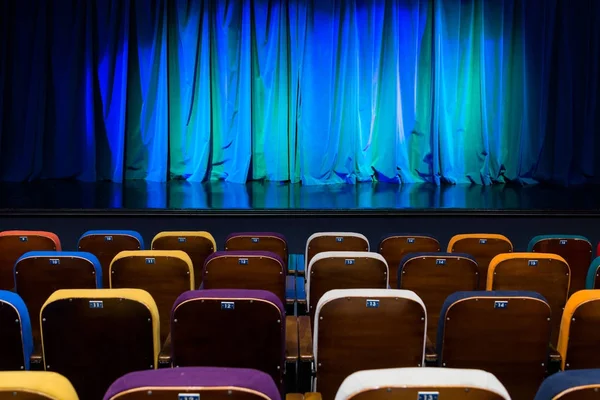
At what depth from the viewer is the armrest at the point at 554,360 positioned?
238cm

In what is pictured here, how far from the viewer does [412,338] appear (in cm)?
222

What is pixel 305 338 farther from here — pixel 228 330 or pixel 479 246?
pixel 479 246

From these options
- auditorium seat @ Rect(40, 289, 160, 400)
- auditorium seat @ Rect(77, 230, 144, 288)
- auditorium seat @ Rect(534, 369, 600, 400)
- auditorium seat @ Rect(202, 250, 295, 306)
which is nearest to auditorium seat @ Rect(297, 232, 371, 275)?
auditorium seat @ Rect(202, 250, 295, 306)

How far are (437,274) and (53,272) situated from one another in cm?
181

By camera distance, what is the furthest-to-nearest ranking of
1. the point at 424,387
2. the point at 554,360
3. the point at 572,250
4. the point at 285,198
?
the point at 285,198 → the point at 572,250 → the point at 554,360 → the point at 424,387

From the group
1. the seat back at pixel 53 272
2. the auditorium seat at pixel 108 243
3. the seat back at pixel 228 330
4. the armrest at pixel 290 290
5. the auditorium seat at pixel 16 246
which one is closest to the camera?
the seat back at pixel 228 330

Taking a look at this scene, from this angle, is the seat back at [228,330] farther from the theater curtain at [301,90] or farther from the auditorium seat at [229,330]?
the theater curtain at [301,90]

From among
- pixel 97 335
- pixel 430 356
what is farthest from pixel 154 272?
pixel 430 356

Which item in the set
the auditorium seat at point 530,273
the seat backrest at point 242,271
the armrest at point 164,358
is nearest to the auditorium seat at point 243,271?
the seat backrest at point 242,271

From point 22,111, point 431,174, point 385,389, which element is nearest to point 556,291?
point 385,389

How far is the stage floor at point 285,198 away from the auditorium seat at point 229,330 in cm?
401

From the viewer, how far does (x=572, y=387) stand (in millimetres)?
1398

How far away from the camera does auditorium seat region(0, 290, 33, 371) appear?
2.15m

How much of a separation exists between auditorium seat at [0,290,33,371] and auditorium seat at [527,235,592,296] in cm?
294
